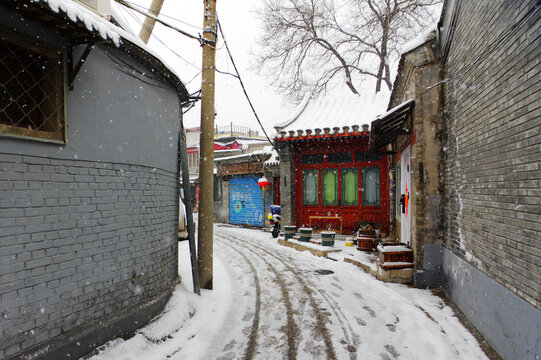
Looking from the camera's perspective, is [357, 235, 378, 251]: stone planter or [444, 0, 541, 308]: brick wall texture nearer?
[444, 0, 541, 308]: brick wall texture

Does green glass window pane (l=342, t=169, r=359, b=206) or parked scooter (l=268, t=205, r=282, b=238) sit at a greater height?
green glass window pane (l=342, t=169, r=359, b=206)

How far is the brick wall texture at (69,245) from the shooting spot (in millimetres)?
3223

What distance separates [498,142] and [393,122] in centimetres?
371

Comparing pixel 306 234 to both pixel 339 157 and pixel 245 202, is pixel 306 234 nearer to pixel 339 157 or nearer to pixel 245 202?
pixel 339 157

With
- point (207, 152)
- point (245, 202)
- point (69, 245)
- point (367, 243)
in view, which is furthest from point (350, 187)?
point (69, 245)

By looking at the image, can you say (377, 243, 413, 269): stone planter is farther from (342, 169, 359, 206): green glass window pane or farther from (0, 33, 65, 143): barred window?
(0, 33, 65, 143): barred window

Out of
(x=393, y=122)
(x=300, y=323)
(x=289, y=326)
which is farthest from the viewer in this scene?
(x=393, y=122)

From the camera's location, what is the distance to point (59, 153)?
3705 mm

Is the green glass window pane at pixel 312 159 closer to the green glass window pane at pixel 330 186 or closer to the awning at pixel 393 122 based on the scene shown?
the green glass window pane at pixel 330 186

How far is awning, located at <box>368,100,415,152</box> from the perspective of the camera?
6.88m

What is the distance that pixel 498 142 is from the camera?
4113 mm

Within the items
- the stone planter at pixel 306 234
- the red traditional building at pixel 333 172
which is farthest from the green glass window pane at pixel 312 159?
the stone planter at pixel 306 234

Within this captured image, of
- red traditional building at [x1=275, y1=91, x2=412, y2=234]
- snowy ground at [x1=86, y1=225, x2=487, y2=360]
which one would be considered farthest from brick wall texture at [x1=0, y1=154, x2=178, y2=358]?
red traditional building at [x1=275, y1=91, x2=412, y2=234]

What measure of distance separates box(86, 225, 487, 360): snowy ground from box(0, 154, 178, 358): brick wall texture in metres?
0.68
